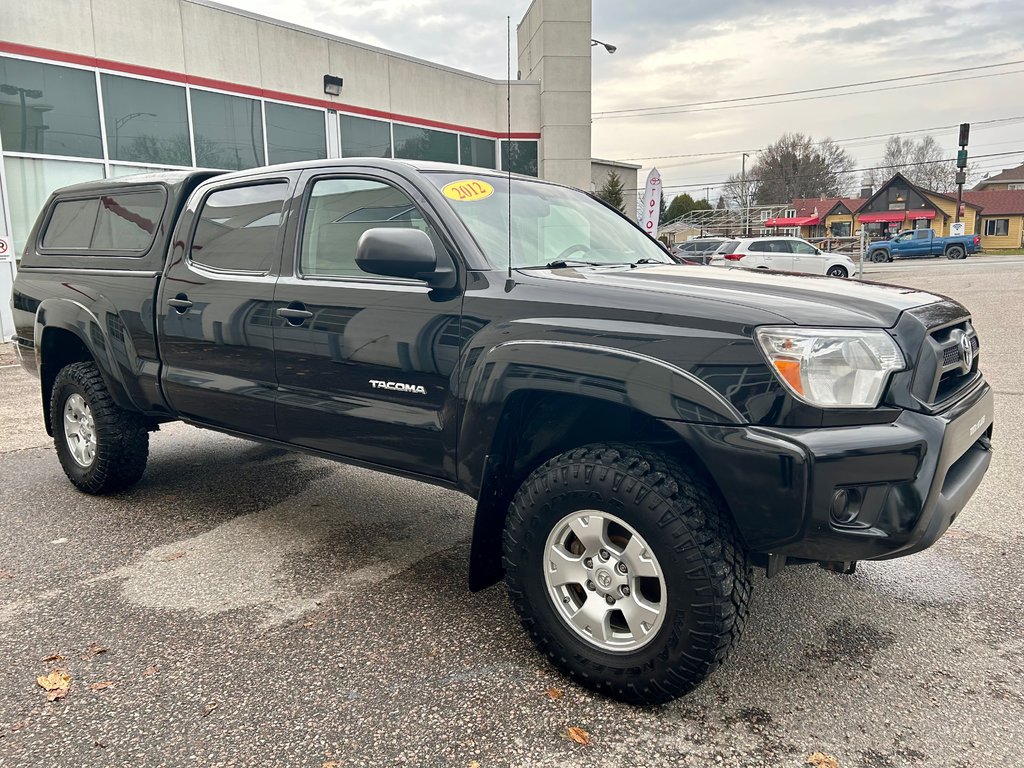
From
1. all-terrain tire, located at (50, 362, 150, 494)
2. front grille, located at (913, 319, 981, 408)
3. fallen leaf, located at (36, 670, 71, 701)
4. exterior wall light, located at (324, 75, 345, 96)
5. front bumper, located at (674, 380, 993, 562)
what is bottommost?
fallen leaf, located at (36, 670, 71, 701)

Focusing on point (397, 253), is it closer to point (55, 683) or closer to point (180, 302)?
point (180, 302)

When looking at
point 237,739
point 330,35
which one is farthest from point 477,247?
point 330,35

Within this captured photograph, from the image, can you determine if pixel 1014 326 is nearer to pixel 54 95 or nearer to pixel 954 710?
pixel 954 710

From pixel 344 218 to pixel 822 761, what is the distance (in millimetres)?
2787

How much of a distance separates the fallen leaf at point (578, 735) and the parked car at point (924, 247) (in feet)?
152

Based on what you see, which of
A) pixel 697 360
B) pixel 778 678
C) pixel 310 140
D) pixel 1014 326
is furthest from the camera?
pixel 310 140

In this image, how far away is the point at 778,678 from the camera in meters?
2.68

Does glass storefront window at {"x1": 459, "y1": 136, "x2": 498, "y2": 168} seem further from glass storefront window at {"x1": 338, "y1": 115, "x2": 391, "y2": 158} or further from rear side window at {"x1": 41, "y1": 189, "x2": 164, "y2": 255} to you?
rear side window at {"x1": 41, "y1": 189, "x2": 164, "y2": 255}

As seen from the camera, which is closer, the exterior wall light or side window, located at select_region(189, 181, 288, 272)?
side window, located at select_region(189, 181, 288, 272)

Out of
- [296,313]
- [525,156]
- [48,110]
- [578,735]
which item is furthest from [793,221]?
[578,735]

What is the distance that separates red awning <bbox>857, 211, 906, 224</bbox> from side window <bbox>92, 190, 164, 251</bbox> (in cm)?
6924

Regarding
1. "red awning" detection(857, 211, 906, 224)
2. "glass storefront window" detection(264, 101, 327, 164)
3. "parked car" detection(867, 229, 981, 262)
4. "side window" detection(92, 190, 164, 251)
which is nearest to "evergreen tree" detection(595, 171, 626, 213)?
"glass storefront window" detection(264, 101, 327, 164)

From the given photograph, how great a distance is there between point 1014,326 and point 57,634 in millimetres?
13230

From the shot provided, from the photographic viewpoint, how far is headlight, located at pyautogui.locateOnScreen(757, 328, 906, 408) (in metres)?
2.23
